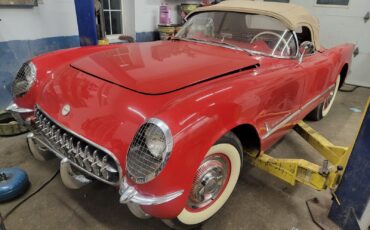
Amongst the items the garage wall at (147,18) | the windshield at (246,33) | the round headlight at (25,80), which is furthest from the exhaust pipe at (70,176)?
the garage wall at (147,18)

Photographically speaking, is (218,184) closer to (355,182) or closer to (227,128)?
(227,128)

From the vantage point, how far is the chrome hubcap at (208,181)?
4.83 feet

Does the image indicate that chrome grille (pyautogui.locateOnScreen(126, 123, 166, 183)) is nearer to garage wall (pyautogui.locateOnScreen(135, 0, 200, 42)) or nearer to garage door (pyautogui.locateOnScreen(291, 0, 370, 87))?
garage wall (pyautogui.locateOnScreen(135, 0, 200, 42))

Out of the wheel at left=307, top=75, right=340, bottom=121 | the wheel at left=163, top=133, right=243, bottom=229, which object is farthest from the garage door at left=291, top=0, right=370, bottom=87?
the wheel at left=163, top=133, right=243, bottom=229

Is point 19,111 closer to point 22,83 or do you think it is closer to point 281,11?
point 22,83

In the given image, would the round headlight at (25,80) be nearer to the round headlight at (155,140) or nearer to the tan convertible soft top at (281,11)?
the round headlight at (155,140)

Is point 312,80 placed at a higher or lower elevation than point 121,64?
lower

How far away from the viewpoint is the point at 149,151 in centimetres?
120

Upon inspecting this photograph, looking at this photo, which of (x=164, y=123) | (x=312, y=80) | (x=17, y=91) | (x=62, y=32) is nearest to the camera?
(x=164, y=123)

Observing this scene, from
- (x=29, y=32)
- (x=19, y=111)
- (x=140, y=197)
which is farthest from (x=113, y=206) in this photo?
(x=29, y=32)

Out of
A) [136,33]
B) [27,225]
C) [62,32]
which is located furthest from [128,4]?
[27,225]

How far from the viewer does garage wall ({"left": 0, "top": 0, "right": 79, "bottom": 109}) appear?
2.95 m

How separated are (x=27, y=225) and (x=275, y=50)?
7.08 feet

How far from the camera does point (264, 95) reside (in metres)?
1.71
